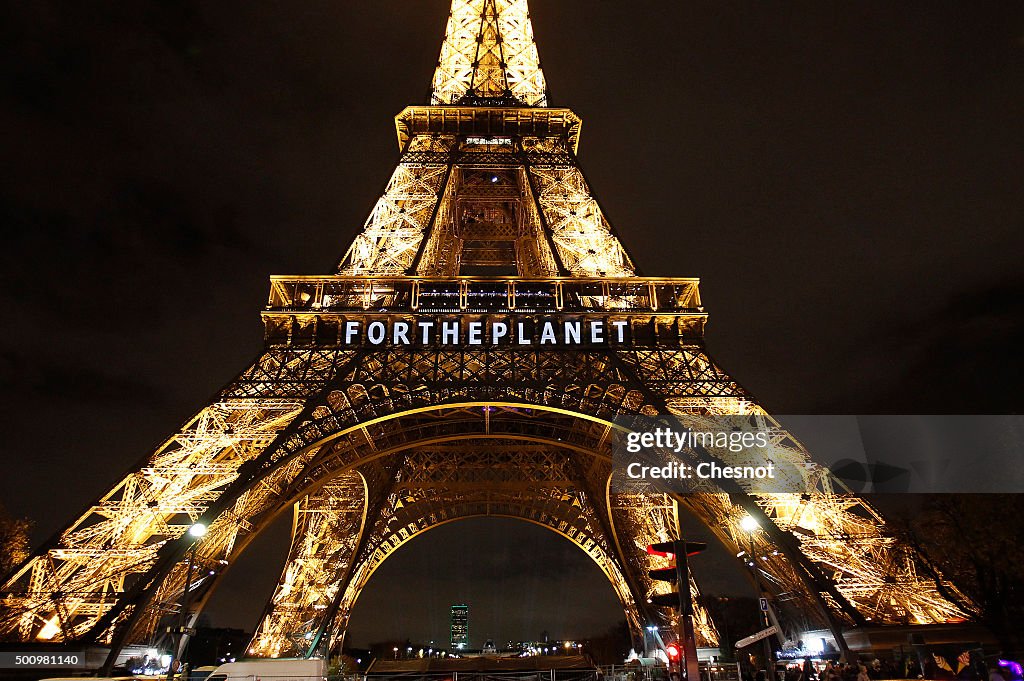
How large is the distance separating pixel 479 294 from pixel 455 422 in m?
5.32

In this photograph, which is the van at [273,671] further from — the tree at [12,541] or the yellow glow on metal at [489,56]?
the yellow glow on metal at [489,56]

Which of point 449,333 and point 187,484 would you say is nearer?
point 187,484

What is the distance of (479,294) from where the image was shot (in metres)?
22.2

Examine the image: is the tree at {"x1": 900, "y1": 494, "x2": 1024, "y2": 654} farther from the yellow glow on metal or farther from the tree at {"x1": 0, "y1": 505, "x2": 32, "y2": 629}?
the tree at {"x1": 0, "y1": 505, "x2": 32, "y2": 629}

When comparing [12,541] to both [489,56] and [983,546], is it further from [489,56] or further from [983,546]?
[983,546]

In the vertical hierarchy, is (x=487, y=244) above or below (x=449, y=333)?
above

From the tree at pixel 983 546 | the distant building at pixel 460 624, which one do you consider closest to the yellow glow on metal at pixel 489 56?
the tree at pixel 983 546

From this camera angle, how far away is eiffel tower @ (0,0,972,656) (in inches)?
619

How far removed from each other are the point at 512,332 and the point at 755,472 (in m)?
8.31

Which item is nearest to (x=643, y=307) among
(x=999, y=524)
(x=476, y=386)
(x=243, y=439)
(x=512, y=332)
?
(x=512, y=332)

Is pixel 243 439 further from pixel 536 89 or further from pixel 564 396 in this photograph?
pixel 536 89

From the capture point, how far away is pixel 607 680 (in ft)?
60.0

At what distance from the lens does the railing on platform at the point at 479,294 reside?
21.4 metres

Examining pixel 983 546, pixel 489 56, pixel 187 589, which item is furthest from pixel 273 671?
pixel 489 56
